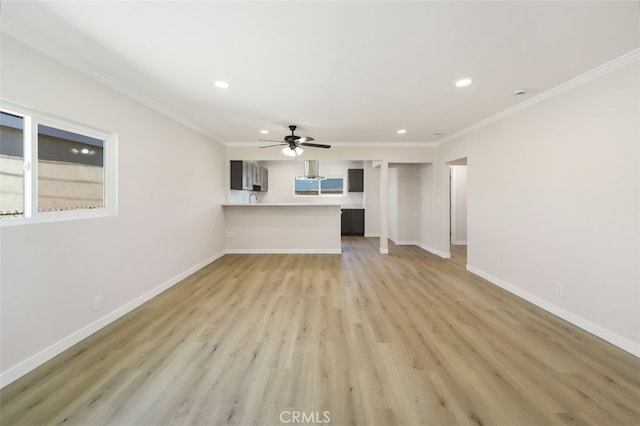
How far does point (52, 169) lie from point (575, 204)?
15.7 feet

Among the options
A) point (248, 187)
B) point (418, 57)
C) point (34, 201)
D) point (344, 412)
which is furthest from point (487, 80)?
point (248, 187)

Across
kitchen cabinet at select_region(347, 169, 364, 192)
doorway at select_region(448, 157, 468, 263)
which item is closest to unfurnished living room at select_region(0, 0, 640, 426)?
doorway at select_region(448, 157, 468, 263)

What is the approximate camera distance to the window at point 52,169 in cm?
179

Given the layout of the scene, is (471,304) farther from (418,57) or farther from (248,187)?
(248,187)

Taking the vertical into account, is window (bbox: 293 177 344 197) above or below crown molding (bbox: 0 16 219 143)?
below

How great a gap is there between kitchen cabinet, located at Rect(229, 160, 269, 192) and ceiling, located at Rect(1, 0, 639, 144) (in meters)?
2.66

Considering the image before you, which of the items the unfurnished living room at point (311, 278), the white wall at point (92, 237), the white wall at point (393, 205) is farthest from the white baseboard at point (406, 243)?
the white wall at point (92, 237)

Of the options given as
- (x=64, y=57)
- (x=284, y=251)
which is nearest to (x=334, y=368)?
(x=64, y=57)

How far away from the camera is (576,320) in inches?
97.1

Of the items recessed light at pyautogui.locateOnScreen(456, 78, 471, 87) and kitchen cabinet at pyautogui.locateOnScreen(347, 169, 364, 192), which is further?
kitchen cabinet at pyautogui.locateOnScreen(347, 169, 364, 192)

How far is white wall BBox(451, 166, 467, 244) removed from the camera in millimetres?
6871

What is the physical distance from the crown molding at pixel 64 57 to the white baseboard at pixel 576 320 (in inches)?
201

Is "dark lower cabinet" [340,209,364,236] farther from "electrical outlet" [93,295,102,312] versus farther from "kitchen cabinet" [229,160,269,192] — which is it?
"electrical outlet" [93,295,102,312]

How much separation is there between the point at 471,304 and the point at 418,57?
269 centimetres
